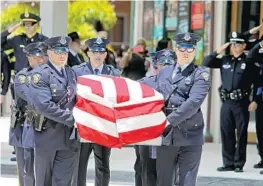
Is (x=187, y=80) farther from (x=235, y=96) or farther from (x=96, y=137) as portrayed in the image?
(x=235, y=96)

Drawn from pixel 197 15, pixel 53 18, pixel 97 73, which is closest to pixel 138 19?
pixel 197 15

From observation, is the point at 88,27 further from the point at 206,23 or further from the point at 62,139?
the point at 62,139

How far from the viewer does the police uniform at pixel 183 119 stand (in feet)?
21.5

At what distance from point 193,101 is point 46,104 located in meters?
1.33

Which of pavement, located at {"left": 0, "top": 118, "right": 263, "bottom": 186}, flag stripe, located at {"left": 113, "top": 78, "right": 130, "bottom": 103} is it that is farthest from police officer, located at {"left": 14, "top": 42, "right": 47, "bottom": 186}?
pavement, located at {"left": 0, "top": 118, "right": 263, "bottom": 186}

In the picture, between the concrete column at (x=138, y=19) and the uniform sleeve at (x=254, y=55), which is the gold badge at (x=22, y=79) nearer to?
the uniform sleeve at (x=254, y=55)

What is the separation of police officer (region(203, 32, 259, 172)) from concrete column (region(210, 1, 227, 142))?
2717 millimetres

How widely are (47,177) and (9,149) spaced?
5.38 m

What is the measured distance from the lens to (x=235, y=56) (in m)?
10.0

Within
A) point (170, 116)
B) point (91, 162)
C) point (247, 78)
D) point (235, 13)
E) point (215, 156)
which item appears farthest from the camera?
point (235, 13)

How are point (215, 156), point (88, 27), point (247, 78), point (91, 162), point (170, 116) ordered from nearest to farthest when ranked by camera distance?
point (170, 116)
point (247, 78)
point (91, 162)
point (215, 156)
point (88, 27)

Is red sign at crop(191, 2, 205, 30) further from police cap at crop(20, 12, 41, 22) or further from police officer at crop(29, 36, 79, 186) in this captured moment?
police officer at crop(29, 36, 79, 186)

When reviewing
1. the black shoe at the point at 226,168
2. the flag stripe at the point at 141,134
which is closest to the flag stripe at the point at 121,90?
the flag stripe at the point at 141,134

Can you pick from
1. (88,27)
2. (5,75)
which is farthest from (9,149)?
(88,27)
